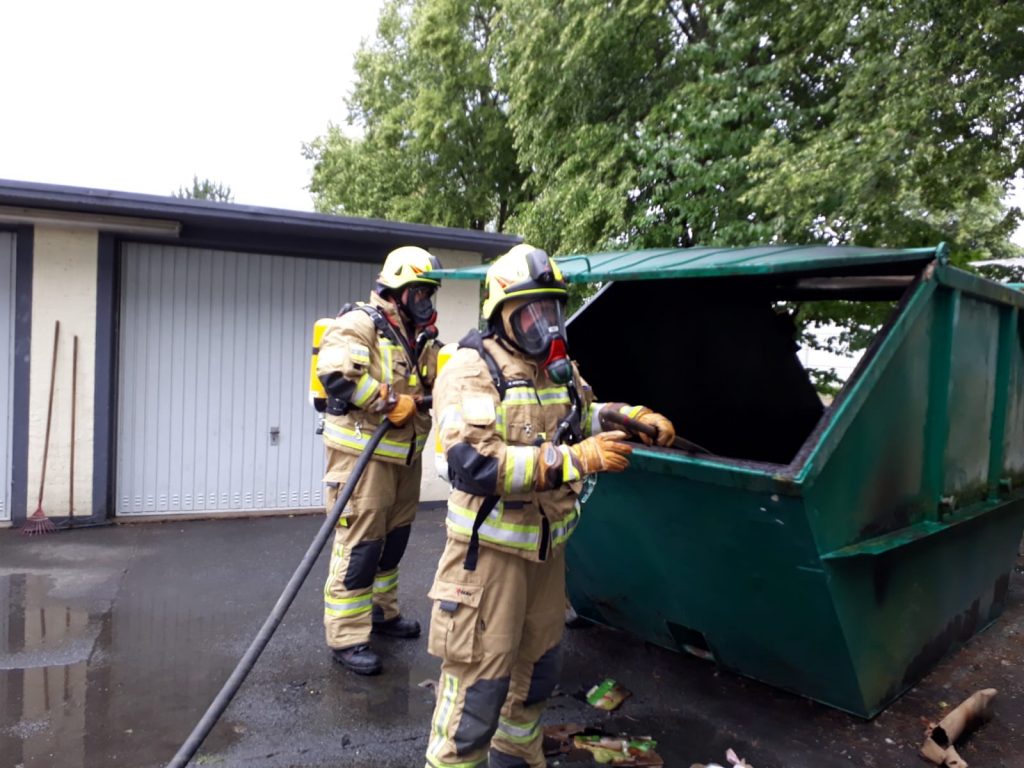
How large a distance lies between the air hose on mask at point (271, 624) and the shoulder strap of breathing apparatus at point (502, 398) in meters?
0.81

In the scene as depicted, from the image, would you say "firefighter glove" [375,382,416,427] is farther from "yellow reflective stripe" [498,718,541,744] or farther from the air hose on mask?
"yellow reflective stripe" [498,718,541,744]

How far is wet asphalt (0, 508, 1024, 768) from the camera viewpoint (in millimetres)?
2990

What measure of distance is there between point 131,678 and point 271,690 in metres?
0.68

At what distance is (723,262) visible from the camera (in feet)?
9.30

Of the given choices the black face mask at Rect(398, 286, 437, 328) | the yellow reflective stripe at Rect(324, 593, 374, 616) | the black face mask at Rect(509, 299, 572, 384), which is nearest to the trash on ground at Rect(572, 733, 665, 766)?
the yellow reflective stripe at Rect(324, 593, 374, 616)

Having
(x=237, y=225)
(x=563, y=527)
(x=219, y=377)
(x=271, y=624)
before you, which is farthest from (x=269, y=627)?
(x=219, y=377)

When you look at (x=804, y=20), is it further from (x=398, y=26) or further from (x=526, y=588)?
(x=398, y=26)

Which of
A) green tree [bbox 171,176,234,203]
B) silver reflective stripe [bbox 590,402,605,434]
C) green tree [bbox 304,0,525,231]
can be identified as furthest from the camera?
green tree [bbox 171,176,234,203]

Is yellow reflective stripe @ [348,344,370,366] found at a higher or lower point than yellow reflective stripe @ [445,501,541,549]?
higher

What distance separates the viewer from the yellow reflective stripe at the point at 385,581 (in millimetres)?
4086

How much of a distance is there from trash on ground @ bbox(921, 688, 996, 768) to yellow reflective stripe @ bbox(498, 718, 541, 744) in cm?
154

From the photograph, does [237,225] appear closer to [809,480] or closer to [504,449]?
[504,449]

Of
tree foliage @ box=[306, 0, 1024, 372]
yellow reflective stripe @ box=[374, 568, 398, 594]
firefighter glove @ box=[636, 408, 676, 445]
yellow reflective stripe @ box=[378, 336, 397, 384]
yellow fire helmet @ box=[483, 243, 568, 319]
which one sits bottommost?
yellow reflective stripe @ box=[374, 568, 398, 594]

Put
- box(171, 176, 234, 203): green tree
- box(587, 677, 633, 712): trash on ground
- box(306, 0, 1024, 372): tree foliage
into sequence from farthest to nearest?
box(171, 176, 234, 203): green tree → box(306, 0, 1024, 372): tree foliage → box(587, 677, 633, 712): trash on ground
